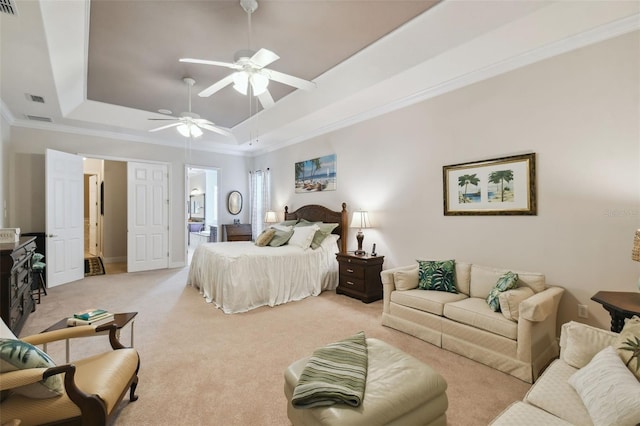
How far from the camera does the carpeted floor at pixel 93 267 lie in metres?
6.16

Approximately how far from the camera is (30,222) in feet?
17.0

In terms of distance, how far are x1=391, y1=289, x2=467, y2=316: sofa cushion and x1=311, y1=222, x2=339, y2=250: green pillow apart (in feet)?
5.77

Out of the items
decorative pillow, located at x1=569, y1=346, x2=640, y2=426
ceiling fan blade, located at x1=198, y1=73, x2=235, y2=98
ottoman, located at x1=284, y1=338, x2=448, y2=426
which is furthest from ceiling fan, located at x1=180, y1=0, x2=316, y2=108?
decorative pillow, located at x1=569, y1=346, x2=640, y2=426

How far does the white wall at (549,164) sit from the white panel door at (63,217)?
5.49 meters


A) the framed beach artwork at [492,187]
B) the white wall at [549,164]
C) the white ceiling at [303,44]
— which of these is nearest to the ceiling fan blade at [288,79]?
the white ceiling at [303,44]

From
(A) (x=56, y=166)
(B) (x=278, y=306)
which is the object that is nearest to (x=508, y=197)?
(B) (x=278, y=306)

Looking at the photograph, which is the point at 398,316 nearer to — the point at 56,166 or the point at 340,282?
the point at 340,282

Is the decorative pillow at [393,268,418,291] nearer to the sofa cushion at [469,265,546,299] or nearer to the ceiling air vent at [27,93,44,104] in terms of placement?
the sofa cushion at [469,265,546,299]

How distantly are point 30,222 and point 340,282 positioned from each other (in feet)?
17.7

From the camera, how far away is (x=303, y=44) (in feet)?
10.9

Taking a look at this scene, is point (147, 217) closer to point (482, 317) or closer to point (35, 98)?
point (35, 98)

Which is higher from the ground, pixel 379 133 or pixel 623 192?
pixel 379 133

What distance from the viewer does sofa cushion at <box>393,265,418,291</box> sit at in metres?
3.31

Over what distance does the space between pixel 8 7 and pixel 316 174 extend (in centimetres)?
424
